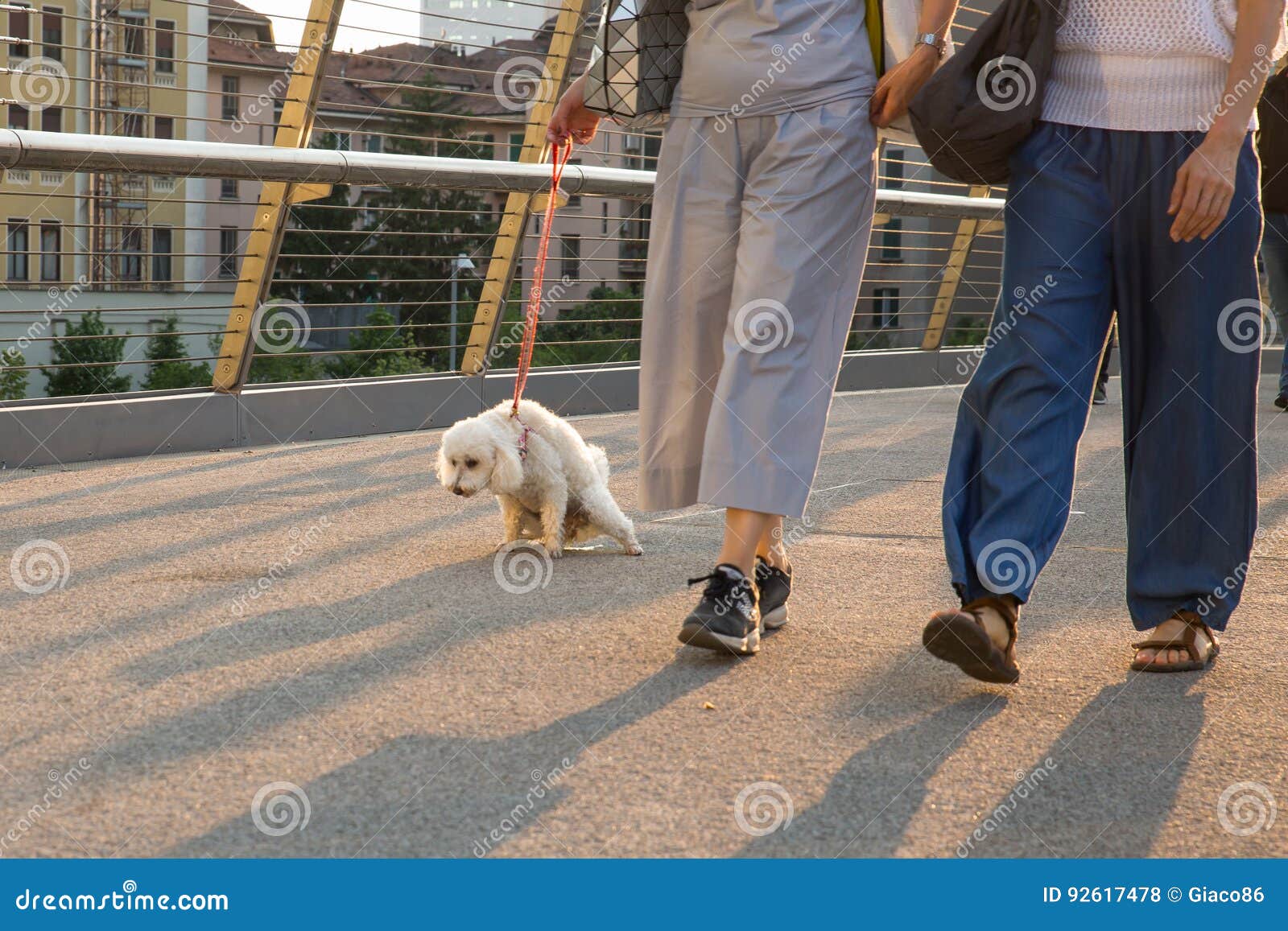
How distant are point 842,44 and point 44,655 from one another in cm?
195

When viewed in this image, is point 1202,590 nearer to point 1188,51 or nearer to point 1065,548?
point 1188,51

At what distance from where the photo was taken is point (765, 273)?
3.12 m

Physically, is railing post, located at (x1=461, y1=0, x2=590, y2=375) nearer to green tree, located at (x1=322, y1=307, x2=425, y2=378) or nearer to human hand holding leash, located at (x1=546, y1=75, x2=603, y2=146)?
green tree, located at (x1=322, y1=307, x2=425, y2=378)

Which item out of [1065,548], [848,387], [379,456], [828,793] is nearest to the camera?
[828,793]

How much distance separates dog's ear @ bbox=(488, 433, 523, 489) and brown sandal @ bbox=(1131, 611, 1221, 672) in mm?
1875

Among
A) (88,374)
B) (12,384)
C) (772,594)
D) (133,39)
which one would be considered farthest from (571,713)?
(133,39)

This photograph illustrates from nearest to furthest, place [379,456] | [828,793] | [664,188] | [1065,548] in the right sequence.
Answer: [828,793] < [664,188] < [1065,548] < [379,456]

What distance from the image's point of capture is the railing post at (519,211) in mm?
7820

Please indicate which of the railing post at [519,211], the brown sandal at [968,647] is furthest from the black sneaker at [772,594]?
the railing post at [519,211]

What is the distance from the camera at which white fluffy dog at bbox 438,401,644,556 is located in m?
4.34

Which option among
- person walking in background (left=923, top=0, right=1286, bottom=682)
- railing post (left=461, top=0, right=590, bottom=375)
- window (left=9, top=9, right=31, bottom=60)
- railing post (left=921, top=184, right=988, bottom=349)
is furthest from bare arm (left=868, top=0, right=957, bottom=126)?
window (left=9, top=9, right=31, bottom=60)

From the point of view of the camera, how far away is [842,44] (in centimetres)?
313

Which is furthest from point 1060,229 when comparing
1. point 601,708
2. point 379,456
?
point 379,456

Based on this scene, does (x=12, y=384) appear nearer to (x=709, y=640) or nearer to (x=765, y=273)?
(x=765, y=273)
